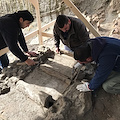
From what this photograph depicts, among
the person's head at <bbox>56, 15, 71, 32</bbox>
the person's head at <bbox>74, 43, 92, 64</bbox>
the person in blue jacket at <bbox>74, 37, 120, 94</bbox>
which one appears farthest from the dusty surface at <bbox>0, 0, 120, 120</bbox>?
the person's head at <bbox>56, 15, 71, 32</bbox>

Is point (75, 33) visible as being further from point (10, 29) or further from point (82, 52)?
point (10, 29)

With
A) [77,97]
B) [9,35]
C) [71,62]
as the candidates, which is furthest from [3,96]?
[71,62]

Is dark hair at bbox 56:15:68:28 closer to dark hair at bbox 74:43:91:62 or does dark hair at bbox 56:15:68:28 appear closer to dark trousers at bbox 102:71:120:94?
dark hair at bbox 74:43:91:62

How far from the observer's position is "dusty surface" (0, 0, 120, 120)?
2.31 meters

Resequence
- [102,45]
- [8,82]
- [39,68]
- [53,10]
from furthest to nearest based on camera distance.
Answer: [53,10] < [39,68] < [8,82] < [102,45]

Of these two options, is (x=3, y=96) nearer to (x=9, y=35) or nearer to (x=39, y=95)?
(x=39, y=95)

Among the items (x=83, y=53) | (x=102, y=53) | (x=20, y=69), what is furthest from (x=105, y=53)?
(x=20, y=69)

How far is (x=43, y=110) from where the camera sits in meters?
2.39

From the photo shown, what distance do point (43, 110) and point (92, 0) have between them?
28.3 ft

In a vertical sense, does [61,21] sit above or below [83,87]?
above

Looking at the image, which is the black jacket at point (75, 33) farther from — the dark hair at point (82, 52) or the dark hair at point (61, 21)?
the dark hair at point (82, 52)

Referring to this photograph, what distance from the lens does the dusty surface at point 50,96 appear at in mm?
2307

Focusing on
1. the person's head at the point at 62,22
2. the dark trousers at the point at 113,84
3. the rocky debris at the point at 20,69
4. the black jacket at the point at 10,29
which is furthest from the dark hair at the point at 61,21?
the dark trousers at the point at 113,84

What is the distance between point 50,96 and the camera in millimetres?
2455
